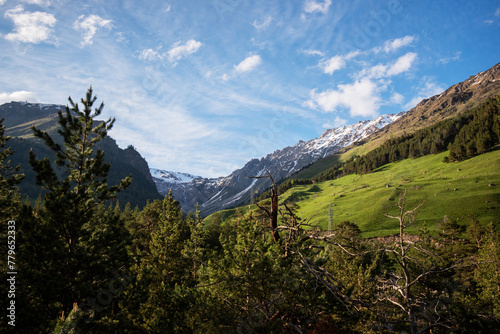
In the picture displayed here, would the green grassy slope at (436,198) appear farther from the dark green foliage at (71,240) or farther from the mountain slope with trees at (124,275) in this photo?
the dark green foliage at (71,240)

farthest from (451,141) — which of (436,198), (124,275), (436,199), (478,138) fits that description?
(124,275)

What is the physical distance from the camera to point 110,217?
54.7 ft

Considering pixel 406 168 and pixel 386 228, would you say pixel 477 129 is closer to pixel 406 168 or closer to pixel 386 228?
pixel 406 168

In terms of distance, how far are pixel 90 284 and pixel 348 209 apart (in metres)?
100

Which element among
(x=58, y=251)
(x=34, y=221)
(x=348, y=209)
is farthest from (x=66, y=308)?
(x=348, y=209)

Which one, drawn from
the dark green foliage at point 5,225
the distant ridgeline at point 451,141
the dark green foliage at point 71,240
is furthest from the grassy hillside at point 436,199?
the dark green foliage at point 5,225

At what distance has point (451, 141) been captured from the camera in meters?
147

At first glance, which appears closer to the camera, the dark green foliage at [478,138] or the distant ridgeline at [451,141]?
the dark green foliage at [478,138]

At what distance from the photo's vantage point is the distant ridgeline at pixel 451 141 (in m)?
116

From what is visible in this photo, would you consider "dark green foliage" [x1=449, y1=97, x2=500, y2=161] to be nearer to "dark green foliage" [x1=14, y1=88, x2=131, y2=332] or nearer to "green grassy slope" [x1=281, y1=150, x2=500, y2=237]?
"green grassy slope" [x1=281, y1=150, x2=500, y2=237]

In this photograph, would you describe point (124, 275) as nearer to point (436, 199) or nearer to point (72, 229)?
point (72, 229)

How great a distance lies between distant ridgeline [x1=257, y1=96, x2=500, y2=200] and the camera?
381ft

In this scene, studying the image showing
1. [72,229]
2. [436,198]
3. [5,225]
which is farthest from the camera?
[436,198]

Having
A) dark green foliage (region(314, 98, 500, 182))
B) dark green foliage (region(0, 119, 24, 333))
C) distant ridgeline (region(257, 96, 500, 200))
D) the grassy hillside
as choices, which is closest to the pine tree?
dark green foliage (region(0, 119, 24, 333))
